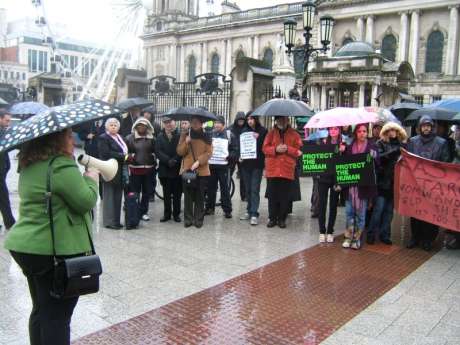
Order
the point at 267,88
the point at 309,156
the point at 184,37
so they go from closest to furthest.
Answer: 1. the point at 309,156
2. the point at 267,88
3. the point at 184,37

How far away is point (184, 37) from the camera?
253 feet

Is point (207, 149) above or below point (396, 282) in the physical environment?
above

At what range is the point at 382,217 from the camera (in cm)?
786

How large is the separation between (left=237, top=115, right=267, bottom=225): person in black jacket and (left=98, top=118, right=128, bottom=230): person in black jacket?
2342 mm

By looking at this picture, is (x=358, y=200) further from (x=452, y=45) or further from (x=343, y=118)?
(x=452, y=45)

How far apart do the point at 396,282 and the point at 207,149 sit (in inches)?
163

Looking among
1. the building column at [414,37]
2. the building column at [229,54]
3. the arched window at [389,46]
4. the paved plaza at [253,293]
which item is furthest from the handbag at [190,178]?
the building column at [229,54]

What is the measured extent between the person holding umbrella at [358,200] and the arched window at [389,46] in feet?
168

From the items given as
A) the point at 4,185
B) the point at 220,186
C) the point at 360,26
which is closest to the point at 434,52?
the point at 360,26

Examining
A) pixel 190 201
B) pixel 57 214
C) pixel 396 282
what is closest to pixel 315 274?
pixel 396 282

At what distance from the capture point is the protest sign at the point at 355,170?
727 centimetres

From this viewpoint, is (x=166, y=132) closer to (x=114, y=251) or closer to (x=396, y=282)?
(x=114, y=251)

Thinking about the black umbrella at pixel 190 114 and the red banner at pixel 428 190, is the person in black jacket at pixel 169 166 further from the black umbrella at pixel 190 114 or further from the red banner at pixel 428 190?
the red banner at pixel 428 190

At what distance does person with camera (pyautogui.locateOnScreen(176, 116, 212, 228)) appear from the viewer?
8.64 m
